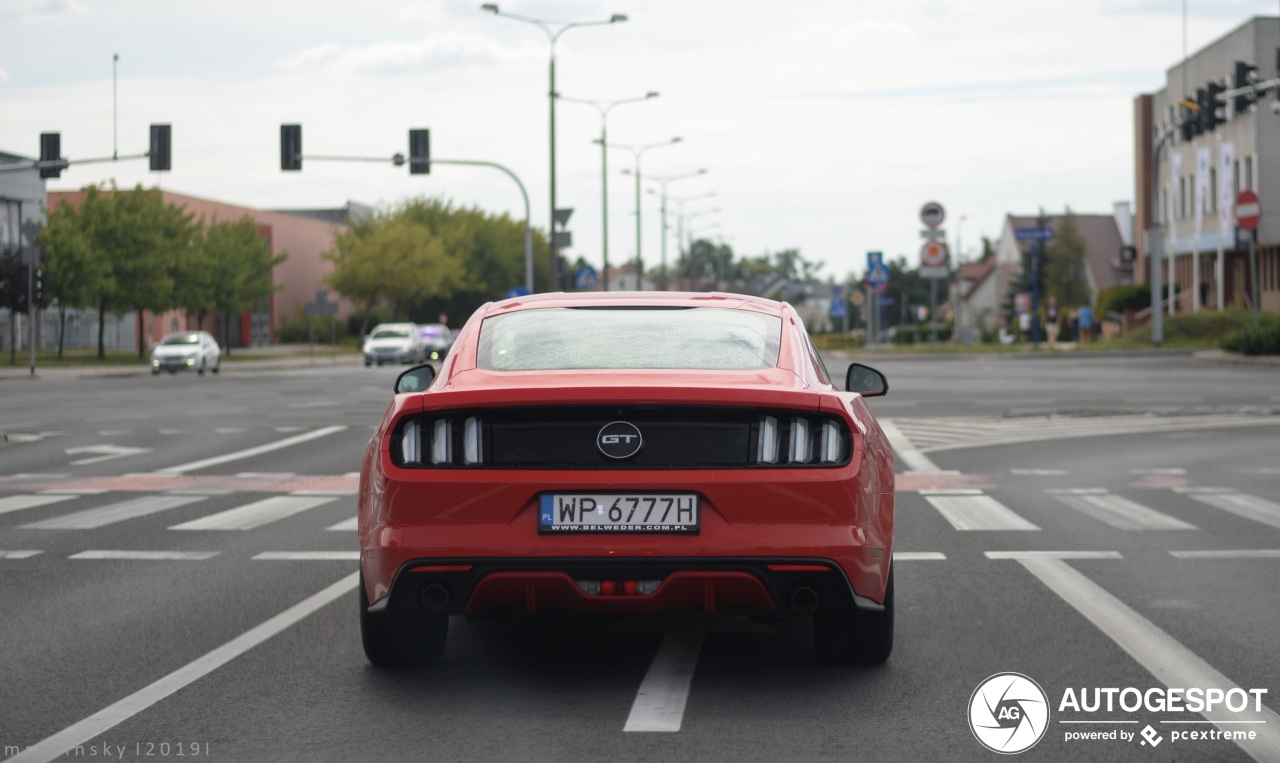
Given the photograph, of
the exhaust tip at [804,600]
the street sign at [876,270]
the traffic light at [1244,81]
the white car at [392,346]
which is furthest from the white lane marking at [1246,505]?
the white car at [392,346]

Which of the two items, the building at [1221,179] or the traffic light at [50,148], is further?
the building at [1221,179]

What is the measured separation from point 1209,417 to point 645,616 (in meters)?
16.2

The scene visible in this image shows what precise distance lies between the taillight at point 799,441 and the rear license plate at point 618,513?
0.31 m

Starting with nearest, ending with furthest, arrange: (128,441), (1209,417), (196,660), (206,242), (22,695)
A: (22,695)
(196,660)
(128,441)
(1209,417)
(206,242)

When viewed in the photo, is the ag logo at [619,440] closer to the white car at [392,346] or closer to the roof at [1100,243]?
the white car at [392,346]

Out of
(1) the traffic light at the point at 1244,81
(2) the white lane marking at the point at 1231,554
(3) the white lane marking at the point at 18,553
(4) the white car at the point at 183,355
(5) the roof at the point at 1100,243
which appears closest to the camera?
(2) the white lane marking at the point at 1231,554

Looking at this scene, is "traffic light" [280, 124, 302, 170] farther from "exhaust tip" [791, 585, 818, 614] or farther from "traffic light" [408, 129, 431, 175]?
"exhaust tip" [791, 585, 818, 614]

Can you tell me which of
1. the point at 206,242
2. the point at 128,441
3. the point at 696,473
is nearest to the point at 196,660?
the point at 696,473

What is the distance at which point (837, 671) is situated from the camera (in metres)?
6.18

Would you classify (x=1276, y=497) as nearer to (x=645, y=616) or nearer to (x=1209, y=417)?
(x=645, y=616)

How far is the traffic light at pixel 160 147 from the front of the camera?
117 feet

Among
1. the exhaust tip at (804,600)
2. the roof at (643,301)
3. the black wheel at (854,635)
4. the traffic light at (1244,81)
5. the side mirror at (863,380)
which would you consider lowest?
the black wheel at (854,635)

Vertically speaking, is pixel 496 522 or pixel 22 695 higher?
pixel 496 522

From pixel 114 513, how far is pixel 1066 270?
97.7 metres
